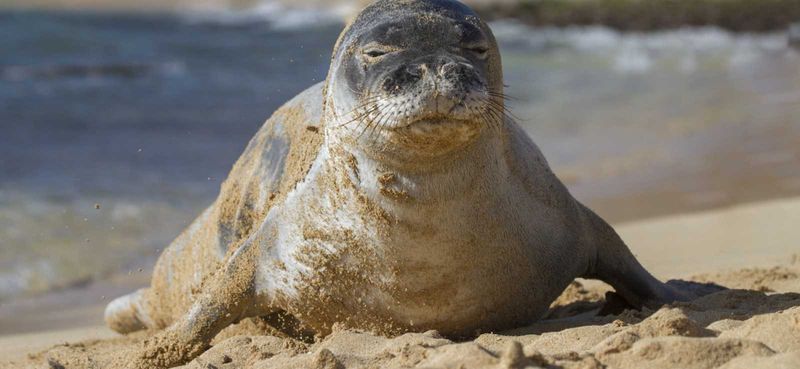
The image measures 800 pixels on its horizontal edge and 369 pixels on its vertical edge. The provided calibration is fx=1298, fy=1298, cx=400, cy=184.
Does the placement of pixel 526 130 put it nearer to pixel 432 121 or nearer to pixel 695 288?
pixel 695 288

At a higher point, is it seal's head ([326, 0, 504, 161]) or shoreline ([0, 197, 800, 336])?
seal's head ([326, 0, 504, 161])

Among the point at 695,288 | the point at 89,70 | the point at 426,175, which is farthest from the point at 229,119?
the point at 426,175

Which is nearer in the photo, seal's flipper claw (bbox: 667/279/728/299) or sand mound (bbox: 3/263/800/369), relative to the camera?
sand mound (bbox: 3/263/800/369)

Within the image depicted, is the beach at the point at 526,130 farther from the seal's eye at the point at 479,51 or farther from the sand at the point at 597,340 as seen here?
the seal's eye at the point at 479,51

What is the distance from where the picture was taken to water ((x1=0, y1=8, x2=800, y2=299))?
386 inches

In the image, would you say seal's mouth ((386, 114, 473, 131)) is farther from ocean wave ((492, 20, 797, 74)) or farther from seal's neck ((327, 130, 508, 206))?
ocean wave ((492, 20, 797, 74))

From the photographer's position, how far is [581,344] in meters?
4.40

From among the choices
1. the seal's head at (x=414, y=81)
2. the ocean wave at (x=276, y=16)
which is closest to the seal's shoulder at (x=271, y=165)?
the seal's head at (x=414, y=81)

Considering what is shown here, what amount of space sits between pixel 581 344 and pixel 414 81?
1054 millimetres

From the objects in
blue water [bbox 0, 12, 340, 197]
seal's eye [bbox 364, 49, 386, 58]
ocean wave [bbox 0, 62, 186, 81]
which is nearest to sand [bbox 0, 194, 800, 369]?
seal's eye [bbox 364, 49, 386, 58]

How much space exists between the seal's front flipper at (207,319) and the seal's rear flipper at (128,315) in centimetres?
165

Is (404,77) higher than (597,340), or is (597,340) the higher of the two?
(404,77)

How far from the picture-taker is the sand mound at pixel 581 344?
3916 mm

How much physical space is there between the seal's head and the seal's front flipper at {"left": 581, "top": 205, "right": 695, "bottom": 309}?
942 mm
